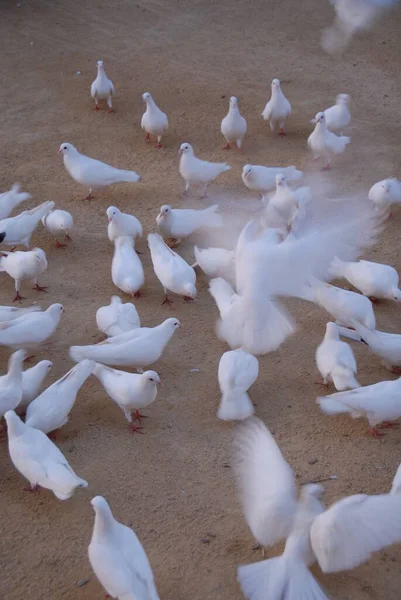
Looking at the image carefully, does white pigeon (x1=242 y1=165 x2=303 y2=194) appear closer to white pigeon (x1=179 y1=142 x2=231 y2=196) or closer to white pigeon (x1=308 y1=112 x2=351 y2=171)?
white pigeon (x1=179 y1=142 x2=231 y2=196)

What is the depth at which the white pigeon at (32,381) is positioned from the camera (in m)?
5.76

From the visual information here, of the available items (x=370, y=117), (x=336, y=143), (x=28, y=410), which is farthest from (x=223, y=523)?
(x=370, y=117)

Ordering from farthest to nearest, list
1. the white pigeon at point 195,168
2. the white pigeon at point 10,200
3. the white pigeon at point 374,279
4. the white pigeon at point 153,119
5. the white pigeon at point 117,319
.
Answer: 1. the white pigeon at point 153,119
2. the white pigeon at point 195,168
3. the white pigeon at point 10,200
4. the white pigeon at point 374,279
5. the white pigeon at point 117,319

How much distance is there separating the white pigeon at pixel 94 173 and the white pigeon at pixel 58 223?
2.47 feet

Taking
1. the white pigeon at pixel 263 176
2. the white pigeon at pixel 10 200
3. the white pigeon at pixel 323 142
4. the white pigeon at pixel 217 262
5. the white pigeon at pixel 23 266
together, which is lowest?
the white pigeon at pixel 10 200

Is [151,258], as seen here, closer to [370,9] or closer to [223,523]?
[223,523]

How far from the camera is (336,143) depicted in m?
9.25

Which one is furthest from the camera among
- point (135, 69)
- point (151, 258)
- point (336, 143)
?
point (135, 69)

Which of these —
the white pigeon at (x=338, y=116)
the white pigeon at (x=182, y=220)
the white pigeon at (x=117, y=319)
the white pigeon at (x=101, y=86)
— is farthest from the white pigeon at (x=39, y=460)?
the white pigeon at (x=101, y=86)

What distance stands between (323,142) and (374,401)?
4.43 metres

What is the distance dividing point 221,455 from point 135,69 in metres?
7.59

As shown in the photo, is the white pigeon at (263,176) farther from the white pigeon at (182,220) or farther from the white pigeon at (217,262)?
the white pigeon at (217,262)

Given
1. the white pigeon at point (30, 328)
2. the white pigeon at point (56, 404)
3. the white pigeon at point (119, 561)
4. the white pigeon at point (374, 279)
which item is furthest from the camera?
the white pigeon at point (374, 279)

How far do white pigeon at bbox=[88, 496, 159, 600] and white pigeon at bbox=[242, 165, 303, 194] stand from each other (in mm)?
4836
